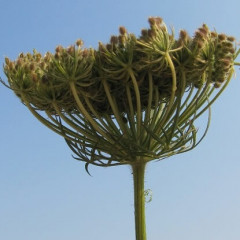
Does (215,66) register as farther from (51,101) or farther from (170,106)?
(51,101)

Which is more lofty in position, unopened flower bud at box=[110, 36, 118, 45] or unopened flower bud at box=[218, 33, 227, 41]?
unopened flower bud at box=[218, 33, 227, 41]

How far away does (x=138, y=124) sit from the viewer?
14.9m

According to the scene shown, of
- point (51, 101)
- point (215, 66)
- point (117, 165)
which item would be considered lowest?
point (117, 165)

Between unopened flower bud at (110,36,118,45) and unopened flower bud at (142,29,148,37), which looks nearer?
unopened flower bud at (142,29,148,37)

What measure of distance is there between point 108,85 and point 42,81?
5.53 ft

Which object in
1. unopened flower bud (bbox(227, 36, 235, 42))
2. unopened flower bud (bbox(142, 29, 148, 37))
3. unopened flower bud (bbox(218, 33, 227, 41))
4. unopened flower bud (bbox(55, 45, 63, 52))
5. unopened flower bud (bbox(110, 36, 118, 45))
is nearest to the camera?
unopened flower bud (bbox(142, 29, 148, 37))

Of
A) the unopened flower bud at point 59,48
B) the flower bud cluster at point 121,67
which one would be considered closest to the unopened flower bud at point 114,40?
the flower bud cluster at point 121,67

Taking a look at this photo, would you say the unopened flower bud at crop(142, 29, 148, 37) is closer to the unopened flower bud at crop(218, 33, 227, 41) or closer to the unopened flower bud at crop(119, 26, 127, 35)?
the unopened flower bud at crop(119, 26, 127, 35)

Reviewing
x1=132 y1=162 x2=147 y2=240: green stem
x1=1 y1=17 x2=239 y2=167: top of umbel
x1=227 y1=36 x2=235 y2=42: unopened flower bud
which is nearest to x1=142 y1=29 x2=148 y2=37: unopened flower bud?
x1=1 y1=17 x2=239 y2=167: top of umbel

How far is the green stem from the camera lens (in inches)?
603

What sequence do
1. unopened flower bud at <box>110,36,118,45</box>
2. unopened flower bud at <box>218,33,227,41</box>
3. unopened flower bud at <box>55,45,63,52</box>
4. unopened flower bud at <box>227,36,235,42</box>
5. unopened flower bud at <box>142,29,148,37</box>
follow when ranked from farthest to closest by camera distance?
unopened flower bud at <box>227,36,235,42</box> → unopened flower bud at <box>218,33,227,41</box> → unopened flower bud at <box>55,45,63,52</box> → unopened flower bud at <box>110,36,118,45</box> → unopened flower bud at <box>142,29,148,37</box>

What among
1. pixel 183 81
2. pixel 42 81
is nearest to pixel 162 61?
pixel 183 81

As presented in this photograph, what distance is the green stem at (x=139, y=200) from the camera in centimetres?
1532

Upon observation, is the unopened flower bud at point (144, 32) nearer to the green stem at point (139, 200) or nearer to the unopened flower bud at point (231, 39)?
the unopened flower bud at point (231, 39)
